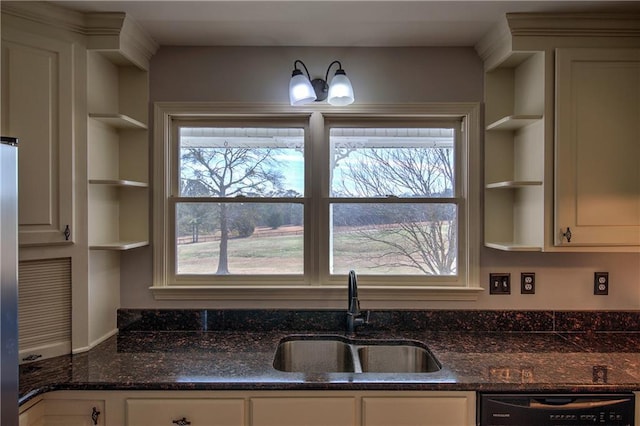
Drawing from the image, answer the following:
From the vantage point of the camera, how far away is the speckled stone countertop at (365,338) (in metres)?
1.44

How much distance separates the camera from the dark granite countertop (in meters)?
1.44

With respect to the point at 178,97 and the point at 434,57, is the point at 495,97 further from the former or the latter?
the point at 178,97

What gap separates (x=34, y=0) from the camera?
158 centimetres

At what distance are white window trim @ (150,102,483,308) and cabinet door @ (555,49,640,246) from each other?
413 mm

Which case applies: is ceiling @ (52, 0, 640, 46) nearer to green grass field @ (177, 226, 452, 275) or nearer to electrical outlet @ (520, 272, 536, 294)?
green grass field @ (177, 226, 452, 275)

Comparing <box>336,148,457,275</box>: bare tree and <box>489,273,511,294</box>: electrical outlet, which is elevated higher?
<box>336,148,457,275</box>: bare tree

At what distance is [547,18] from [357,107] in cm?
93

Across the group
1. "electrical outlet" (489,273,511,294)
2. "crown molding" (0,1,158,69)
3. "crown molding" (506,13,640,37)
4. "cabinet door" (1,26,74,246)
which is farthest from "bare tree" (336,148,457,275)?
"cabinet door" (1,26,74,246)

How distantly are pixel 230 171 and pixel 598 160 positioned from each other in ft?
5.80

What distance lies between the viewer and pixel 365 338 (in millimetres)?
1929

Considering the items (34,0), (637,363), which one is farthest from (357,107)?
(637,363)

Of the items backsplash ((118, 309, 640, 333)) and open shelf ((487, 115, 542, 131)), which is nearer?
open shelf ((487, 115, 542, 131))

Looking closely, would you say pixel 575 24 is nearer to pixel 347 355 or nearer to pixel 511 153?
pixel 511 153

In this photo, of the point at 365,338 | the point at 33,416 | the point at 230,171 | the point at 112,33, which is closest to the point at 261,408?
the point at 365,338
